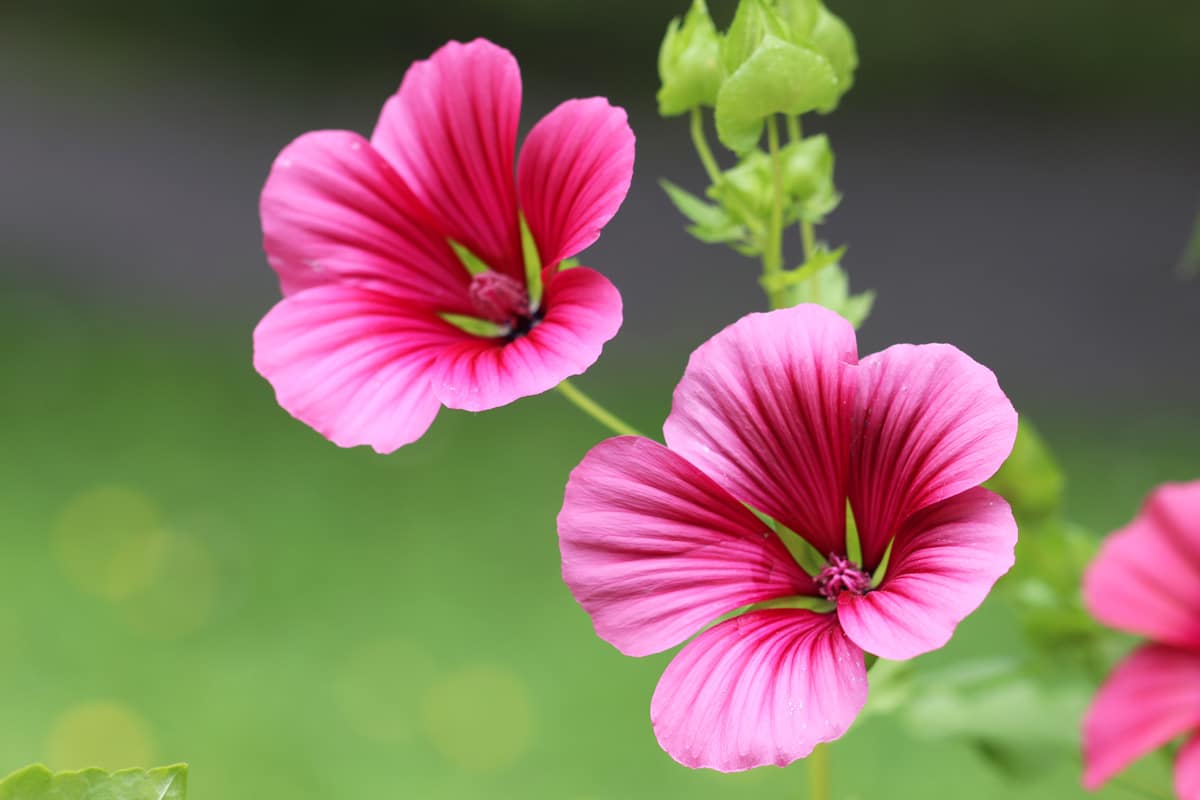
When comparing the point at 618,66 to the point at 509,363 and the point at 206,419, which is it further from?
the point at 509,363

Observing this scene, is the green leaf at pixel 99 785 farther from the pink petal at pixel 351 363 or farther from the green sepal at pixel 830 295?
the green sepal at pixel 830 295

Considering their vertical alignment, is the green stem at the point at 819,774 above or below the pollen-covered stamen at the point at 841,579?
below

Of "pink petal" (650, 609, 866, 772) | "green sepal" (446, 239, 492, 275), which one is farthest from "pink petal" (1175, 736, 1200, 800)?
"green sepal" (446, 239, 492, 275)

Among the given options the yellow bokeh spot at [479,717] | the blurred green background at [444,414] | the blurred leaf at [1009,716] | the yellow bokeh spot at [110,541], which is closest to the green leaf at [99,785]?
the blurred leaf at [1009,716]

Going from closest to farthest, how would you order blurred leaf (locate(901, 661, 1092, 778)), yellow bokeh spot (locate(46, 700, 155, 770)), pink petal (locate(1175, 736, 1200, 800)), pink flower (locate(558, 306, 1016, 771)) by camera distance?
pink petal (locate(1175, 736, 1200, 800)) < pink flower (locate(558, 306, 1016, 771)) < blurred leaf (locate(901, 661, 1092, 778)) < yellow bokeh spot (locate(46, 700, 155, 770))

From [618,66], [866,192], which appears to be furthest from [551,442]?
[618,66]

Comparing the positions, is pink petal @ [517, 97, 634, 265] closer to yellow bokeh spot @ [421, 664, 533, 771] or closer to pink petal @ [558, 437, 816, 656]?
pink petal @ [558, 437, 816, 656]
